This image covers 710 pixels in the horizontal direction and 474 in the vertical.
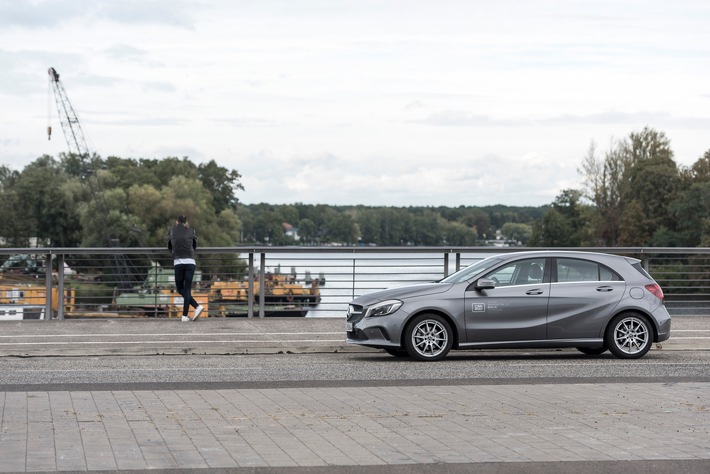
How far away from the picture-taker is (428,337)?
580 inches

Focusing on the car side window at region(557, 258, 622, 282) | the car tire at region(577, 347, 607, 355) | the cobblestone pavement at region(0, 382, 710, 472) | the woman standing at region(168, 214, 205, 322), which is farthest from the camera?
the woman standing at region(168, 214, 205, 322)

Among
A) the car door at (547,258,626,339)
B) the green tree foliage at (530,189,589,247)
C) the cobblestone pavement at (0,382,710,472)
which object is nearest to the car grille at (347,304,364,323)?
the car door at (547,258,626,339)

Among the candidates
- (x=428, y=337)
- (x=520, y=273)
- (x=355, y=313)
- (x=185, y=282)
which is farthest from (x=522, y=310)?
(x=185, y=282)

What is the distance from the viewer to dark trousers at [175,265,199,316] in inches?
771

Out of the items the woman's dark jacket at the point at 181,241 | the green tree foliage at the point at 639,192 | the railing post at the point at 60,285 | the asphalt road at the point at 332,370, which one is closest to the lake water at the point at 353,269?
the woman's dark jacket at the point at 181,241

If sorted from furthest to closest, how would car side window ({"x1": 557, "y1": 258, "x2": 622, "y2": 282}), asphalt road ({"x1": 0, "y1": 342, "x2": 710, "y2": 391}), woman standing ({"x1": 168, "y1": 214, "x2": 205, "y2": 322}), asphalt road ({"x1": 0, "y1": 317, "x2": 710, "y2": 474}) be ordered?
woman standing ({"x1": 168, "y1": 214, "x2": 205, "y2": 322}), car side window ({"x1": 557, "y1": 258, "x2": 622, "y2": 282}), asphalt road ({"x1": 0, "y1": 342, "x2": 710, "y2": 391}), asphalt road ({"x1": 0, "y1": 317, "x2": 710, "y2": 474})

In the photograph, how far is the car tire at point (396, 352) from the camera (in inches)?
587

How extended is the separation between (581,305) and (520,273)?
2.86 feet

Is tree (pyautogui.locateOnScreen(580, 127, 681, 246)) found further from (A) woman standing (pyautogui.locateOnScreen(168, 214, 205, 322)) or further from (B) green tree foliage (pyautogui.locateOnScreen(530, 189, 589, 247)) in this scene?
(A) woman standing (pyautogui.locateOnScreen(168, 214, 205, 322))

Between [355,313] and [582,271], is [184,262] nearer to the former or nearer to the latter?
[355,313]

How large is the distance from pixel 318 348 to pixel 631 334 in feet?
13.6

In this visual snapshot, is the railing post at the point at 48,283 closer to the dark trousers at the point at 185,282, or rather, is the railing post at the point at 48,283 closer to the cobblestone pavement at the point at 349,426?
the dark trousers at the point at 185,282

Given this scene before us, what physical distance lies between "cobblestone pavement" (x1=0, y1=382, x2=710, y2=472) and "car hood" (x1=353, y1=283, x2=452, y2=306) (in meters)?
3.13

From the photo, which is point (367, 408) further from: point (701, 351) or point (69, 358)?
point (701, 351)
